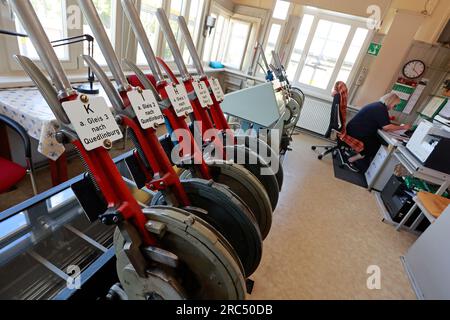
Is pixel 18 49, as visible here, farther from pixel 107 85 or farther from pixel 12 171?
pixel 107 85

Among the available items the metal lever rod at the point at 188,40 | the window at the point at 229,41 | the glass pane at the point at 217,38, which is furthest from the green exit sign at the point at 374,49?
the metal lever rod at the point at 188,40

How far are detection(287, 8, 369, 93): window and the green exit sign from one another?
14 cm

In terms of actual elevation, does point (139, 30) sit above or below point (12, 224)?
above

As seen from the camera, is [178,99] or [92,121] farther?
[178,99]

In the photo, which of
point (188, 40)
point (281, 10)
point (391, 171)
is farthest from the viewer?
point (281, 10)

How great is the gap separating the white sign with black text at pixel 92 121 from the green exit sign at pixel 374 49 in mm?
5211

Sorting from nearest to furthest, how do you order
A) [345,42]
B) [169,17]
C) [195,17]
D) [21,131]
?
[21,131] → [169,17] → [195,17] → [345,42]

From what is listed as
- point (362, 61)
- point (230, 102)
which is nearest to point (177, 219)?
point (230, 102)

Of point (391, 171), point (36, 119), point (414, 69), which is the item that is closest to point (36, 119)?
point (36, 119)

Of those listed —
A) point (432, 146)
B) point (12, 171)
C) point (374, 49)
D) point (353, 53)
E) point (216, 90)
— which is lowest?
point (12, 171)

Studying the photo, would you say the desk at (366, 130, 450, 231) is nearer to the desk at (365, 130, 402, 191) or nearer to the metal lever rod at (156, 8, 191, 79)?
the desk at (365, 130, 402, 191)

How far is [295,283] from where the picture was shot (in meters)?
1.73

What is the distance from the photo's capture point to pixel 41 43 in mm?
527

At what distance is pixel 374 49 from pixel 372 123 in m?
1.80
